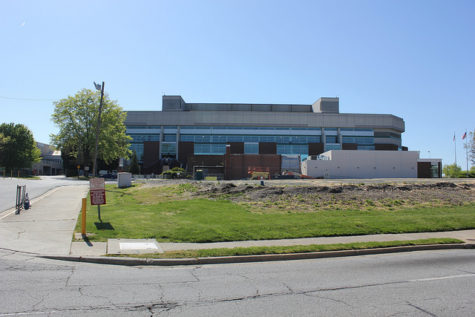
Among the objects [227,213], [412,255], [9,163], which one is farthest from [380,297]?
[9,163]

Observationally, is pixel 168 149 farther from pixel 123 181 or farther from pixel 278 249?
pixel 278 249

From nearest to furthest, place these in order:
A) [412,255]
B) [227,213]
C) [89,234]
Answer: [412,255]
[89,234]
[227,213]

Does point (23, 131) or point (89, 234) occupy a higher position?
point (23, 131)

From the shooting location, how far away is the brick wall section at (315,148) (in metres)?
90.5

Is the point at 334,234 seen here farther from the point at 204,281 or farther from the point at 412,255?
the point at 204,281

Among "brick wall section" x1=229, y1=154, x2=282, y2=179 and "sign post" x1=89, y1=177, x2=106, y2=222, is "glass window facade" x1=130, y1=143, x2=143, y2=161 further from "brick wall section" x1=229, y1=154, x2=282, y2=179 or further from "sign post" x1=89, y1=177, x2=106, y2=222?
"sign post" x1=89, y1=177, x2=106, y2=222

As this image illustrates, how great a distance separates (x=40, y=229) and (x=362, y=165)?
194ft

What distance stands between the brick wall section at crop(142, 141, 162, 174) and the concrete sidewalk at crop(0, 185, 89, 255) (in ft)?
233

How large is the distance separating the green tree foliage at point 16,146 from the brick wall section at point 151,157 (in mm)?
26773

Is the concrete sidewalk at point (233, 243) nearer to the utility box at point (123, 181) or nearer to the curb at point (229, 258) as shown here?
the curb at point (229, 258)

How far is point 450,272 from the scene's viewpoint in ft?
27.4

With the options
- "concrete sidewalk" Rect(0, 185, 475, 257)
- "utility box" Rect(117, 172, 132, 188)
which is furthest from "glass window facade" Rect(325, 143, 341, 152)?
"concrete sidewalk" Rect(0, 185, 475, 257)

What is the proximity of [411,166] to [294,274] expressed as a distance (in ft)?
218

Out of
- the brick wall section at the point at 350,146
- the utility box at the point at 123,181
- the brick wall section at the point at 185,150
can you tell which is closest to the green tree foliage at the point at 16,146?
the brick wall section at the point at 185,150
